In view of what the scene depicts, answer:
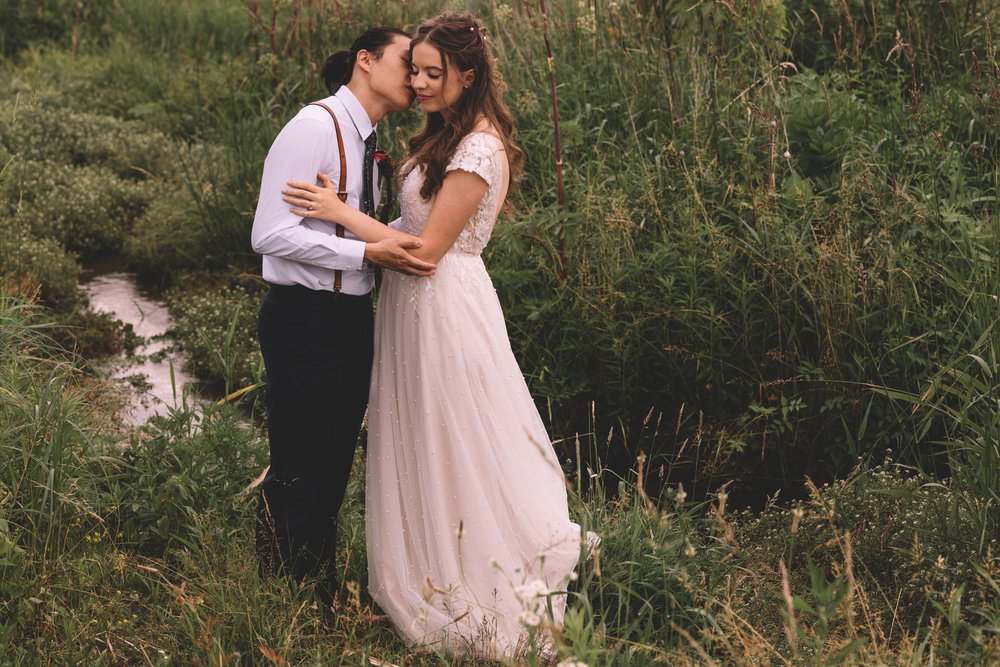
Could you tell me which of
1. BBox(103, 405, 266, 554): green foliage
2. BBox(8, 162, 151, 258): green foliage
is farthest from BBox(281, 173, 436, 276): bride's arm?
BBox(8, 162, 151, 258): green foliage

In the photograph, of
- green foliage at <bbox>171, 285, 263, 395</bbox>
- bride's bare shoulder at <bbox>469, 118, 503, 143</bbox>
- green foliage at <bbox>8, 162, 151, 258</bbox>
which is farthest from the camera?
green foliage at <bbox>8, 162, 151, 258</bbox>

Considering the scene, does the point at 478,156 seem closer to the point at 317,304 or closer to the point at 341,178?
the point at 341,178

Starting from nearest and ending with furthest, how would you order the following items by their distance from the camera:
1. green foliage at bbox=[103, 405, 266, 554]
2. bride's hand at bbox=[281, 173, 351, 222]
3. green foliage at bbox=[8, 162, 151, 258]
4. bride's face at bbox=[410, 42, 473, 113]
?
bride's hand at bbox=[281, 173, 351, 222] < bride's face at bbox=[410, 42, 473, 113] < green foliage at bbox=[103, 405, 266, 554] < green foliage at bbox=[8, 162, 151, 258]

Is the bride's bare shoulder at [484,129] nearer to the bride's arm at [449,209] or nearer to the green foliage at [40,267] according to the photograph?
the bride's arm at [449,209]

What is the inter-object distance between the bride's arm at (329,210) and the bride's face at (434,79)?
43 centimetres

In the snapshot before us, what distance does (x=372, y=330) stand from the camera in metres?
3.69

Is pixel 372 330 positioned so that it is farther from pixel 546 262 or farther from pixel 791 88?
pixel 791 88

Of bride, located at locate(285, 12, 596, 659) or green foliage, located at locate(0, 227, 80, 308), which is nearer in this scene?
bride, located at locate(285, 12, 596, 659)

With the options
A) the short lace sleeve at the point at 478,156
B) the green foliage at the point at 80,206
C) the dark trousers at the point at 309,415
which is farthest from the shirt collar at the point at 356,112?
the green foliage at the point at 80,206

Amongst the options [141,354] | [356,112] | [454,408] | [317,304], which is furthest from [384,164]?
[141,354]

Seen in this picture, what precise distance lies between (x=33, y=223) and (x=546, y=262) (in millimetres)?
4044

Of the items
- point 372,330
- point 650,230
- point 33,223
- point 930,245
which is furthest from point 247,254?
point 930,245

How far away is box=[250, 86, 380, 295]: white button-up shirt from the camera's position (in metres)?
3.29

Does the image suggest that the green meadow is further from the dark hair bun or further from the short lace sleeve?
the dark hair bun
